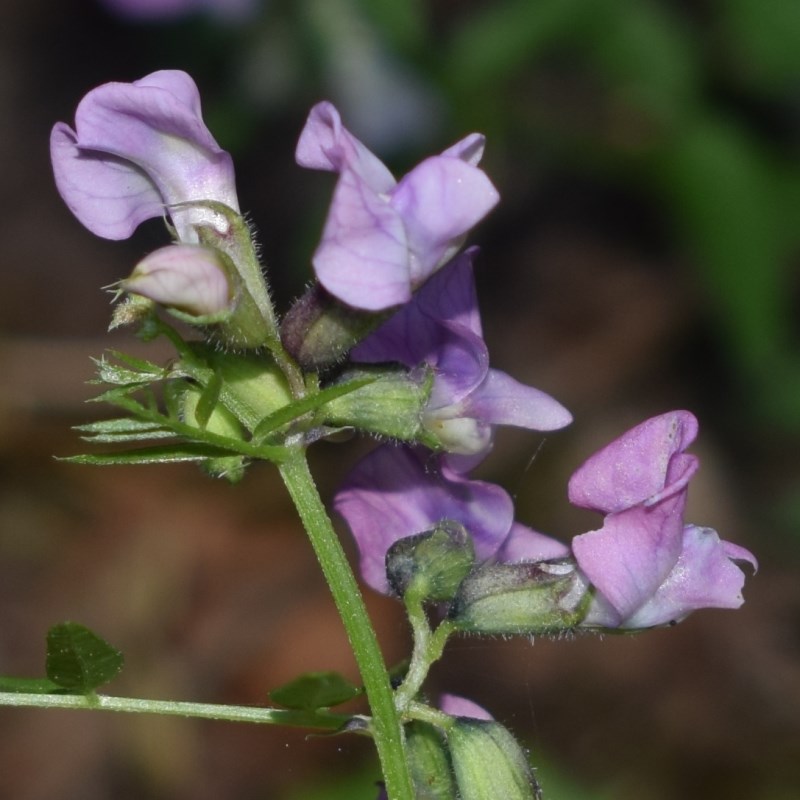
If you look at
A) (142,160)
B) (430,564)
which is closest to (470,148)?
(142,160)

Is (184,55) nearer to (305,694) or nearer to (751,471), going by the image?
(751,471)

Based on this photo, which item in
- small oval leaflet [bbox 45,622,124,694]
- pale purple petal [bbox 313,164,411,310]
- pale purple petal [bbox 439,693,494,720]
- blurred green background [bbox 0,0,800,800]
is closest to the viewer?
pale purple petal [bbox 313,164,411,310]

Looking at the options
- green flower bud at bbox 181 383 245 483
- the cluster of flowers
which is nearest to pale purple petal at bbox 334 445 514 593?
the cluster of flowers

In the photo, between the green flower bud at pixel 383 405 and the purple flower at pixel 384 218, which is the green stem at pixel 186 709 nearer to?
the green flower bud at pixel 383 405

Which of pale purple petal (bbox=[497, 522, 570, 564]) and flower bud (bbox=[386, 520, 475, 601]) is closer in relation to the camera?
flower bud (bbox=[386, 520, 475, 601])

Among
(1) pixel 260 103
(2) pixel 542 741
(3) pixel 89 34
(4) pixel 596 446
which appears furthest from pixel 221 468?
(3) pixel 89 34

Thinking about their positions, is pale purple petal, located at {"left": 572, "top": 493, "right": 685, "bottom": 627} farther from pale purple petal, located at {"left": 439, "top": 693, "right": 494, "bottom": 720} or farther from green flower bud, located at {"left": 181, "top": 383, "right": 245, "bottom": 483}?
green flower bud, located at {"left": 181, "top": 383, "right": 245, "bottom": 483}

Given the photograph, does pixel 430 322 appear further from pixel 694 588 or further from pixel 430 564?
pixel 694 588
